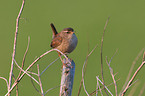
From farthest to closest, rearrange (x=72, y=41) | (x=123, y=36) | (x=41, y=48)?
(x=123, y=36), (x=41, y=48), (x=72, y=41)

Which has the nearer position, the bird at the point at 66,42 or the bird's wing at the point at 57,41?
the bird at the point at 66,42

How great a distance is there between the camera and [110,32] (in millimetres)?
12094

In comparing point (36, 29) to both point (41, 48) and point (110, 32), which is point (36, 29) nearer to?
point (41, 48)

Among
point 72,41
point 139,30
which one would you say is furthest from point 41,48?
point 72,41

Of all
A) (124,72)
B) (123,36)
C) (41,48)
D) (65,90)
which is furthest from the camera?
(123,36)

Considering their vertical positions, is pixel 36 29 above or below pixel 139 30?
above

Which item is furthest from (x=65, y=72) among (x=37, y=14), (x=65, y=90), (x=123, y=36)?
(x=37, y=14)

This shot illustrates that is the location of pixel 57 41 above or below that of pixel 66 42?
above

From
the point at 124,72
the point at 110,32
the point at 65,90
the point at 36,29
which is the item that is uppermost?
the point at 36,29

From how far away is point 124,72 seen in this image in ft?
32.9

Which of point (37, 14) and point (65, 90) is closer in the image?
point (65, 90)

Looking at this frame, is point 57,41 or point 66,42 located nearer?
point 66,42

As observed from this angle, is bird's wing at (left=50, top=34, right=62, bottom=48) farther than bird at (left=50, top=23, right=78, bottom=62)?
Yes

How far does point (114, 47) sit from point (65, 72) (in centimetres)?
666
